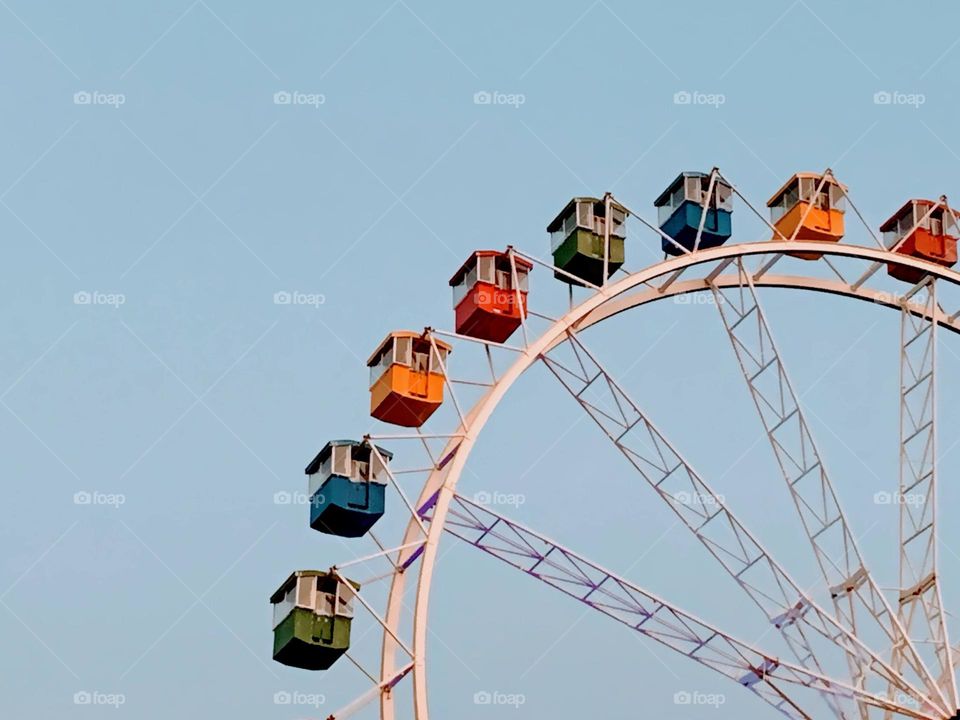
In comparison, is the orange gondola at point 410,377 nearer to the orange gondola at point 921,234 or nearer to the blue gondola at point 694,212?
the blue gondola at point 694,212

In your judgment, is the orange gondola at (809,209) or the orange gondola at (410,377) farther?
the orange gondola at (809,209)

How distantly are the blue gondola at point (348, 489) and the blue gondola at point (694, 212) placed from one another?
800 centimetres

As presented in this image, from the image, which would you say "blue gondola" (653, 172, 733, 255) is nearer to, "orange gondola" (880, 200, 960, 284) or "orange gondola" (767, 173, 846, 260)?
"orange gondola" (767, 173, 846, 260)

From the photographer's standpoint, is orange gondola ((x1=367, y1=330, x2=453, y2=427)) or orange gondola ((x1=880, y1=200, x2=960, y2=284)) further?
orange gondola ((x1=880, y1=200, x2=960, y2=284))

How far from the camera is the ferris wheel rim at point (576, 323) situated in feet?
119

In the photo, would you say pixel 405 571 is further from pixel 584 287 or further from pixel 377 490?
pixel 584 287

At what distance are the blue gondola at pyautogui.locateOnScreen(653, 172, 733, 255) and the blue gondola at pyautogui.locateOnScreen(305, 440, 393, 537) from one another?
26.3 ft

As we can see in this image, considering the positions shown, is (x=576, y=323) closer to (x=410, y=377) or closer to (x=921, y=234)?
(x=410, y=377)

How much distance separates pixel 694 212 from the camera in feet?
142

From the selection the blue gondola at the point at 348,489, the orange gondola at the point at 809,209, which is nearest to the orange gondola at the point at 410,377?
the blue gondola at the point at 348,489

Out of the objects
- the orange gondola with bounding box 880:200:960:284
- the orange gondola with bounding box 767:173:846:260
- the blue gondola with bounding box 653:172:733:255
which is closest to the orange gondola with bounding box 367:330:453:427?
the blue gondola with bounding box 653:172:733:255

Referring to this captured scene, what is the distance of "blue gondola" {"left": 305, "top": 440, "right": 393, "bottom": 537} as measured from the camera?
1517 inches

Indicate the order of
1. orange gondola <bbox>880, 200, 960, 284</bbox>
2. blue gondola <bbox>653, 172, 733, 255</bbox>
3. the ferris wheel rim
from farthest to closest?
orange gondola <bbox>880, 200, 960, 284</bbox>, blue gondola <bbox>653, 172, 733, 255</bbox>, the ferris wheel rim

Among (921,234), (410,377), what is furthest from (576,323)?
(921,234)
